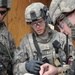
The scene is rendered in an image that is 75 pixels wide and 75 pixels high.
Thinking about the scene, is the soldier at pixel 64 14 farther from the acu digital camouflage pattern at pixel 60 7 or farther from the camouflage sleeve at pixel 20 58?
the camouflage sleeve at pixel 20 58

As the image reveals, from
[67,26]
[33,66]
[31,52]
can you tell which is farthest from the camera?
[31,52]

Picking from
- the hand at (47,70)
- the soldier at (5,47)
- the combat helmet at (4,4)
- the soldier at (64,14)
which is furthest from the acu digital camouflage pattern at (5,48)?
the soldier at (64,14)

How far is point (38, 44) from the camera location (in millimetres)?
3000

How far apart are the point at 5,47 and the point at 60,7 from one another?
3.81ft

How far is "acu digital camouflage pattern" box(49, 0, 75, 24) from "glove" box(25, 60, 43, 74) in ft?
2.62

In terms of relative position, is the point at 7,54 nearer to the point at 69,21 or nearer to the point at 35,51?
the point at 35,51

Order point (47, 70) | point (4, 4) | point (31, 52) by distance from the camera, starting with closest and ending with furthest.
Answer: point (47, 70), point (31, 52), point (4, 4)

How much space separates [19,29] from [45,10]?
155 cm

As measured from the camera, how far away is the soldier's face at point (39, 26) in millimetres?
2979

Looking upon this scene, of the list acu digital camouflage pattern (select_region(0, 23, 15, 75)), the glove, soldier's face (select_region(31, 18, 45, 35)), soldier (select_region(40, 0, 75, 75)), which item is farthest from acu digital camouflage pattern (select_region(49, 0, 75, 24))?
acu digital camouflage pattern (select_region(0, 23, 15, 75))

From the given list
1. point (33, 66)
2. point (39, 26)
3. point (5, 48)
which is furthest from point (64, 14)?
point (5, 48)

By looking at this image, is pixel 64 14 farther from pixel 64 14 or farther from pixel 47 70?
pixel 47 70

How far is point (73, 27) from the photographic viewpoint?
183 cm

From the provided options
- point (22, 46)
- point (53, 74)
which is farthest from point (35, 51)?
point (53, 74)
